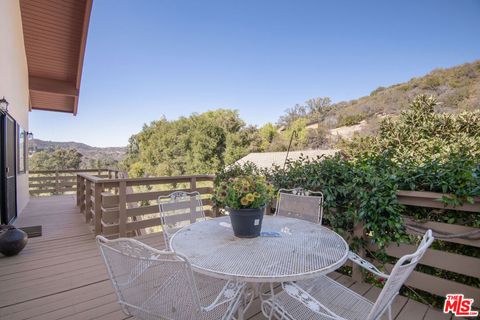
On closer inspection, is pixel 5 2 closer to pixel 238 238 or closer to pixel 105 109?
pixel 238 238

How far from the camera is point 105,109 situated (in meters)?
21.3

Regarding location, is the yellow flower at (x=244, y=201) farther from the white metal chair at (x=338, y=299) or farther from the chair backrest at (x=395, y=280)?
the chair backrest at (x=395, y=280)

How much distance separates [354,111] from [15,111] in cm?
2150

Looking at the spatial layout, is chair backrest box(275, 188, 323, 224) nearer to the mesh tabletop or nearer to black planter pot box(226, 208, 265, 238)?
the mesh tabletop

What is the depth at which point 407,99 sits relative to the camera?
17156 millimetres

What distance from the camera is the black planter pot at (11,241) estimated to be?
111 inches

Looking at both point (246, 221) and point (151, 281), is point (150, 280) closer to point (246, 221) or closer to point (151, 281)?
point (151, 281)

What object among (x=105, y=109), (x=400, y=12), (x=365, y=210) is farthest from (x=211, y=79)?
(x=365, y=210)

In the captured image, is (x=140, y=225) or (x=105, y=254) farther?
(x=140, y=225)

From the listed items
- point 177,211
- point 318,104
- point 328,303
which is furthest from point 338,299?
point 318,104

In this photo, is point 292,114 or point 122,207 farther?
point 292,114

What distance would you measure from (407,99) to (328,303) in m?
19.8

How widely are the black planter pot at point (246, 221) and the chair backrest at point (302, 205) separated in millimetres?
902

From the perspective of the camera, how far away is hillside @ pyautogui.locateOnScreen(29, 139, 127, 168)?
19.5 metres
